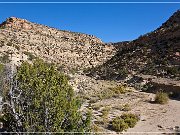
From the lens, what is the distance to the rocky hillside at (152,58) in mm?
40625

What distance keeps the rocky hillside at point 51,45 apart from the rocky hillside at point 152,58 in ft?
29.8

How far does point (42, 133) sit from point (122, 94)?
50.6ft

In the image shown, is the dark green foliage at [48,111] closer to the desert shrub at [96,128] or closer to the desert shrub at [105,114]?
the desert shrub at [96,128]

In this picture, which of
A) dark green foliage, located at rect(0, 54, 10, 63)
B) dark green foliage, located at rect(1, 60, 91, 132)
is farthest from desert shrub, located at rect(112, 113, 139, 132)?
dark green foliage, located at rect(0, 54, 10, 63)

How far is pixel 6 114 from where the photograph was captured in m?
16.8

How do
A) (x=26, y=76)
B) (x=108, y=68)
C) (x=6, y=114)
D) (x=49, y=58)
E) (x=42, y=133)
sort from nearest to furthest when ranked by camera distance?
(x=42, y=133) < (x=6, y=114) < (x=26, y=76) < (x=108, y=68) < (x=49, y=58)

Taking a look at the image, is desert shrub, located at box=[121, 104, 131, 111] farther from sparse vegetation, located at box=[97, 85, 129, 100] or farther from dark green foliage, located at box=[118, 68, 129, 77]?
dark green foliage, located at box=[118, 68, 129, 77]

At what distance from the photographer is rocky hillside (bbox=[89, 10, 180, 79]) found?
133 feet

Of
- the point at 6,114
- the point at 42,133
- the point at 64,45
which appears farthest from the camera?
the point at 64,45

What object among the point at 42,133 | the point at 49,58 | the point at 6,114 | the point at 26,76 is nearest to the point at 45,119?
the point at 42,133

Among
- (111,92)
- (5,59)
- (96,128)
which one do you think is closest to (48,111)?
(96,128)

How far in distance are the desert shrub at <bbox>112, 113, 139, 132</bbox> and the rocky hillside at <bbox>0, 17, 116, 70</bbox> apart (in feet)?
89.5

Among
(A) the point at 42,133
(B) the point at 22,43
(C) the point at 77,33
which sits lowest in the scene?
(A) the point at 42,133

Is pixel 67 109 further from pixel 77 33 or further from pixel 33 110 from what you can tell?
pixel 77 33
